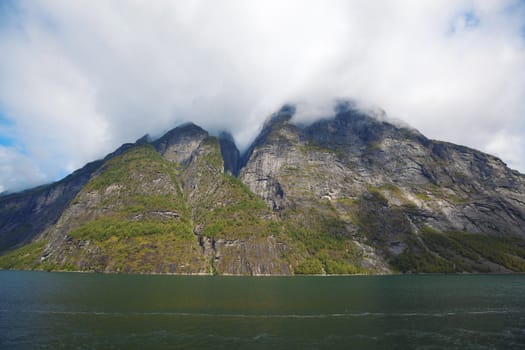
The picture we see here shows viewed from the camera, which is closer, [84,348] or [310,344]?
[84,348]

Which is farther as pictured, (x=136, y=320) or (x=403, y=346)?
(x=136, y=320)

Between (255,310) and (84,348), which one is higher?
(255,310)

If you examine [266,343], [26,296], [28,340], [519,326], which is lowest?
[519,326]

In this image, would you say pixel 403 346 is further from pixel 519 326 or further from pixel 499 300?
pixel 499 300

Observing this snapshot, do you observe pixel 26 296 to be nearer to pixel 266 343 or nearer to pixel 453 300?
pixel 266 343

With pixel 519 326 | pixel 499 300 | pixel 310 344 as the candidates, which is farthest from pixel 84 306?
pixel 499 300

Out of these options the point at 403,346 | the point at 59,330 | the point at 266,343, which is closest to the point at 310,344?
the point at 266,343

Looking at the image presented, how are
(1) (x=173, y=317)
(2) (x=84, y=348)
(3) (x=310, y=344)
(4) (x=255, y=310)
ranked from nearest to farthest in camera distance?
(2) (x=84, y=348) < (3) (x=310, y=344) < (1) (x=173, y=317) < (4) (x=255, y=310)

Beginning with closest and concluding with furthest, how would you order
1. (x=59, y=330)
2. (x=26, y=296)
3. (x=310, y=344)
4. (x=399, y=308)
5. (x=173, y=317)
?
(x=310, y=344) < (x=59, y=330) < (x=173, y=317) < (x=399, y=308) < (x=26, y=296)

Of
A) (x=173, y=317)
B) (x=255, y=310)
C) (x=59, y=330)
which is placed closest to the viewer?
(x=59, y=330)
